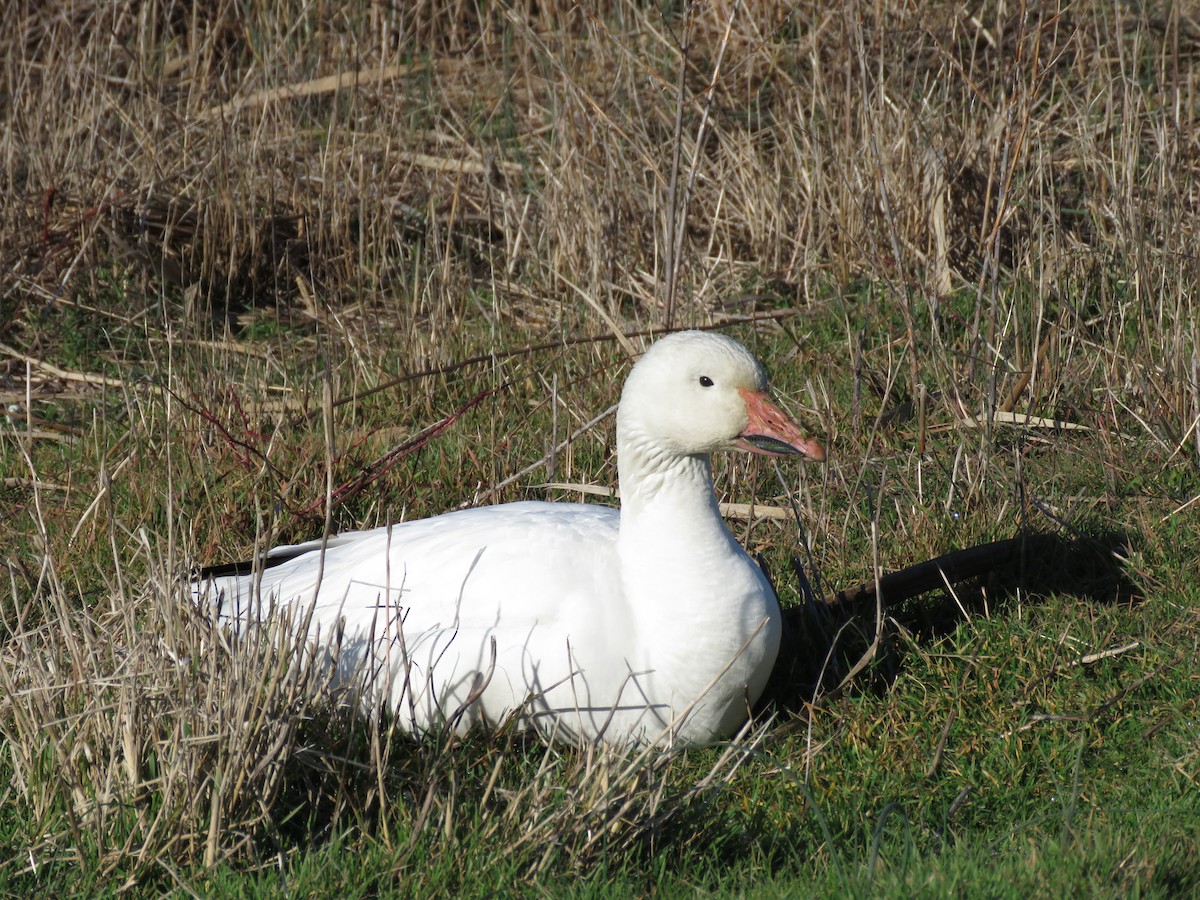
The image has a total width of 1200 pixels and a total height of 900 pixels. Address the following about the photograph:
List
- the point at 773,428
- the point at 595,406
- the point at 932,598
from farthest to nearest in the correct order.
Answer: the point at 595,406 < the point at 932,598 < the point at 773,428

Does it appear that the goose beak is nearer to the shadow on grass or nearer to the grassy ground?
the grassy ground

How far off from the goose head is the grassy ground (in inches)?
18.5

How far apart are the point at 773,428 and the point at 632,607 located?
59 cm

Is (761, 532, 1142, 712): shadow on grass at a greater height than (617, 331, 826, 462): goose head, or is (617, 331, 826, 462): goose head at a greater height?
(617, 331, 826, 462): goose head

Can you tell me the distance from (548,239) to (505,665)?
3.51 metres

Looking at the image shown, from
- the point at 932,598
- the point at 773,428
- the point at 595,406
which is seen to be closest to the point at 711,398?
the point at 773,428

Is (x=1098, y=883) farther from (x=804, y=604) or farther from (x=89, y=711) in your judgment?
(x=89, y=711)

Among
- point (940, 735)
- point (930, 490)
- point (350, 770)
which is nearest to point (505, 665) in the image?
point (350, 770)

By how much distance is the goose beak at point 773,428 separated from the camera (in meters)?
3.47

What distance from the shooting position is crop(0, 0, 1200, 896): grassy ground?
2.95 metres

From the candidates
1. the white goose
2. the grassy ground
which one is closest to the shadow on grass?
the grassy ground

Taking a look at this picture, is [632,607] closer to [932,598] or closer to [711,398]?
[711,398]

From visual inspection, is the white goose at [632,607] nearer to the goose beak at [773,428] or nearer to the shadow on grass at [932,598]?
the goose beak at [773,428]

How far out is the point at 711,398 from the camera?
11.5ft
